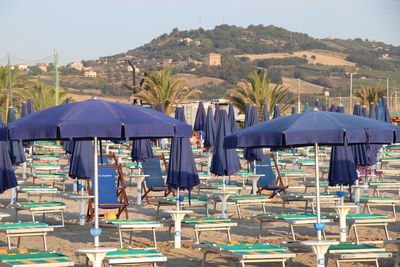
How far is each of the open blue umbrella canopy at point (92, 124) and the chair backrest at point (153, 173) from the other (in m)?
7.09

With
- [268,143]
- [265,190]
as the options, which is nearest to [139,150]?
[265,190]

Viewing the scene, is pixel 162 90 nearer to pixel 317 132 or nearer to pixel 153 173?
pixel 153 173

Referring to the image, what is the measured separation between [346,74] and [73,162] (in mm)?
114155

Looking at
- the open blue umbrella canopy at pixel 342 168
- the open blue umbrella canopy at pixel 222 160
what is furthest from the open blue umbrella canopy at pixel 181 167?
the open blue umbrella canopy at pixel 222 160

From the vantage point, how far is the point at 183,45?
152 metres

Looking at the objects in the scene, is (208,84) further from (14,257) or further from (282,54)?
(14,257)

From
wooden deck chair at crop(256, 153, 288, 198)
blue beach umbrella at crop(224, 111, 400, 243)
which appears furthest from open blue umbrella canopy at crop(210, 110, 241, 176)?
blue beach umbrella at crop(224, 111, 400, 243)

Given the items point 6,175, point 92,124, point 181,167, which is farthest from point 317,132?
point 6,175

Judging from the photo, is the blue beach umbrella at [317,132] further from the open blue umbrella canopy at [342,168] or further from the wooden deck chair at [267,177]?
the wooden deck chair at [267,177]

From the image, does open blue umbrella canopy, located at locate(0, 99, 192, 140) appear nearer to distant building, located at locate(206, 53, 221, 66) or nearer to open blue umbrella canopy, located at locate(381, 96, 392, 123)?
open blue umbrella canopy, located at locate(381, 96, 392, 123)

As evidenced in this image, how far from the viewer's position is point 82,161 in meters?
13.1

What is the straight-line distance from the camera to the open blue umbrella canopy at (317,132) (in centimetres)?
805

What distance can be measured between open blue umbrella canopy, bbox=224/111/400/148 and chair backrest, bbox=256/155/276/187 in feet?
22.9

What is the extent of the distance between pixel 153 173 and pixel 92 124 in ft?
25.6
